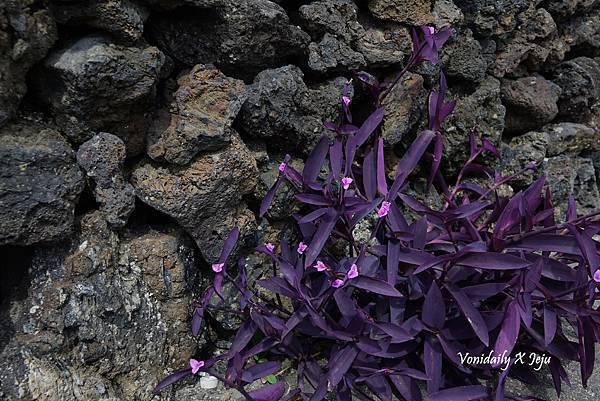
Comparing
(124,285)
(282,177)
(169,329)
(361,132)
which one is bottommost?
(169,329)

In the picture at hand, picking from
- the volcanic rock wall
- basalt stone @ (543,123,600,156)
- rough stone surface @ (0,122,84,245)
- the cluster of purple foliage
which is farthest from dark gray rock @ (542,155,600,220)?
rough stone surface @ (0,122,84,245)

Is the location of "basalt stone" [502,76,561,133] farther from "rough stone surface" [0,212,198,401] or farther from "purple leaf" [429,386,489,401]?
"rough stone surface" [0,212,198,401]

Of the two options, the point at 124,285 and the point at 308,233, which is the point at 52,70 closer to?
the point at 124,285

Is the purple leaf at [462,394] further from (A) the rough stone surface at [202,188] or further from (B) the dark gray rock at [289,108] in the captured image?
(B) the dark gray rock at [289,108]

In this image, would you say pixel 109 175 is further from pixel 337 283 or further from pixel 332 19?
pixel 332 19

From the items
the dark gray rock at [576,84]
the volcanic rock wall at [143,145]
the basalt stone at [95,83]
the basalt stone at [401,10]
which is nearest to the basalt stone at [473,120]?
the volcanic rock wall at [143,145]

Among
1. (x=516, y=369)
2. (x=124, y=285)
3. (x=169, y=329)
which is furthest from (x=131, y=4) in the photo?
(x=516, y=369)
